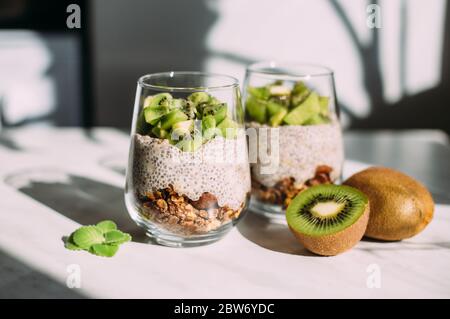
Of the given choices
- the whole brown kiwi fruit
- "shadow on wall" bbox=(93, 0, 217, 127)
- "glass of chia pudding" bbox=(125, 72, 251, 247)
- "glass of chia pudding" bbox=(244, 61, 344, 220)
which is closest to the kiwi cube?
"glass of chia pudding" bbox=(125, 72, 251, 247)

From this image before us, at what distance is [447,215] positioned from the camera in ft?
2.92

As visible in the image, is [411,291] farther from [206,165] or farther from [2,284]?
[2,284]

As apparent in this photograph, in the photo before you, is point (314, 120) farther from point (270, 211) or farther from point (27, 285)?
point (27, 285)

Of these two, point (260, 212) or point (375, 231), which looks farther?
point (260, 212)

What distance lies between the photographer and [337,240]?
2.31 ft

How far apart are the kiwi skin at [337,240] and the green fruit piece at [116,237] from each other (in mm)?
216

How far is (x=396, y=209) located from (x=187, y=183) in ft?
0.90

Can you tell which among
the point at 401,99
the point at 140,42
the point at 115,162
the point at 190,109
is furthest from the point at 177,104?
the point at 401,99

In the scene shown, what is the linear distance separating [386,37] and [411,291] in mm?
1666

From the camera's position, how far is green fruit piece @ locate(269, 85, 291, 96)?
32.9 inches

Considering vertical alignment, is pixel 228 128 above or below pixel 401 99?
above

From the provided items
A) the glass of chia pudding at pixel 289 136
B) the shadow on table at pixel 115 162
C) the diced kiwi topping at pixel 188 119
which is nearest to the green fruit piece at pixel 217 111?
the diced kiwi topping at pixel 188 119
